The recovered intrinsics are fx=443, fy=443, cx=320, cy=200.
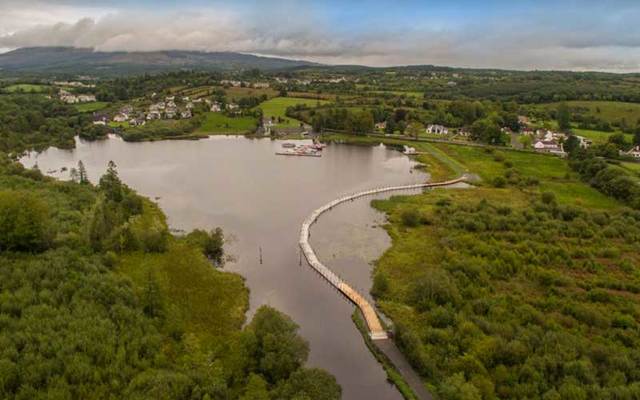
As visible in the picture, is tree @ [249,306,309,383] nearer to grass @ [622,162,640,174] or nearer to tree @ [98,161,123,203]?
tree @ [98,161,123,203]

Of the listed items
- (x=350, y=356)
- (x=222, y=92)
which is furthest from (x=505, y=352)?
(x=222, y=92)

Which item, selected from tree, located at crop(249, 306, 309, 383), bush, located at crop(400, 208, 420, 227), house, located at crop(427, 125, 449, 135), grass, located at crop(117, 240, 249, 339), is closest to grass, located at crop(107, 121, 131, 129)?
house, located at crop(427, 125, 449, 135)

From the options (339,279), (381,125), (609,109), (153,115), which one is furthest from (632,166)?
(153,115)

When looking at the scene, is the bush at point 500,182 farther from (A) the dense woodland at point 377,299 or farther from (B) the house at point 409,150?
(B) the house at point 409,150

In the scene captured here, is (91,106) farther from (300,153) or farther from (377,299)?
(377,299)

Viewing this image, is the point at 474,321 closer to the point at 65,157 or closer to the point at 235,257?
the point at 235,257
